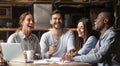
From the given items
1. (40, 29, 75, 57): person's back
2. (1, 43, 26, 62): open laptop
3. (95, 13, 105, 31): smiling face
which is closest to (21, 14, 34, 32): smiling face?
(40, 29, 75, 57): person's back

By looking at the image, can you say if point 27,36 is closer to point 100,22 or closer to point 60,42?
point 60,42

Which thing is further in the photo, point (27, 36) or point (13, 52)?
point (27, 36)

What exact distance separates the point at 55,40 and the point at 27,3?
6.95 ft

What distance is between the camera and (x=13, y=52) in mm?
3137

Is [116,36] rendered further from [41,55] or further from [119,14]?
[119,14]

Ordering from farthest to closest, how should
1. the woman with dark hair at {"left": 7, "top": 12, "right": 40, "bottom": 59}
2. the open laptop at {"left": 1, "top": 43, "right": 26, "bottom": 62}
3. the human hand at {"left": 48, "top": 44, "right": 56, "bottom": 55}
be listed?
the woman with dark hair at {"left": 7, "top": 12, "right": 40, "bottom": 59}, the human hand at {"left": 48, "top": 44, "right": 56, "bottom": 55}, the open laptop at {"left": 1, "top": 43, "right": 26, "bottom": 62}

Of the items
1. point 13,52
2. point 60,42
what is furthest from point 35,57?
point 60,42

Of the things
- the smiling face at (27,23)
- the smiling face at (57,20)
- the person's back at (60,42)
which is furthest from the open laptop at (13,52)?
the smiling face at (57,20)

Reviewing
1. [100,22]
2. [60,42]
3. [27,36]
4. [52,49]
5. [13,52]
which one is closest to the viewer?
[13,52]

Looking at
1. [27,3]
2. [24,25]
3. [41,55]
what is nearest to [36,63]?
[41,55]

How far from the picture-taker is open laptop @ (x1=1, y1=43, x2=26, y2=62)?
10.1 ft

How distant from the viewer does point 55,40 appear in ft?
13.2

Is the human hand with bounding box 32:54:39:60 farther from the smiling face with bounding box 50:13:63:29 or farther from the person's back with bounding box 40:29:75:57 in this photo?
the smiling face with bounding box 50:13:63:29

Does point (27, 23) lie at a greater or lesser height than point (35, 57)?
greater
